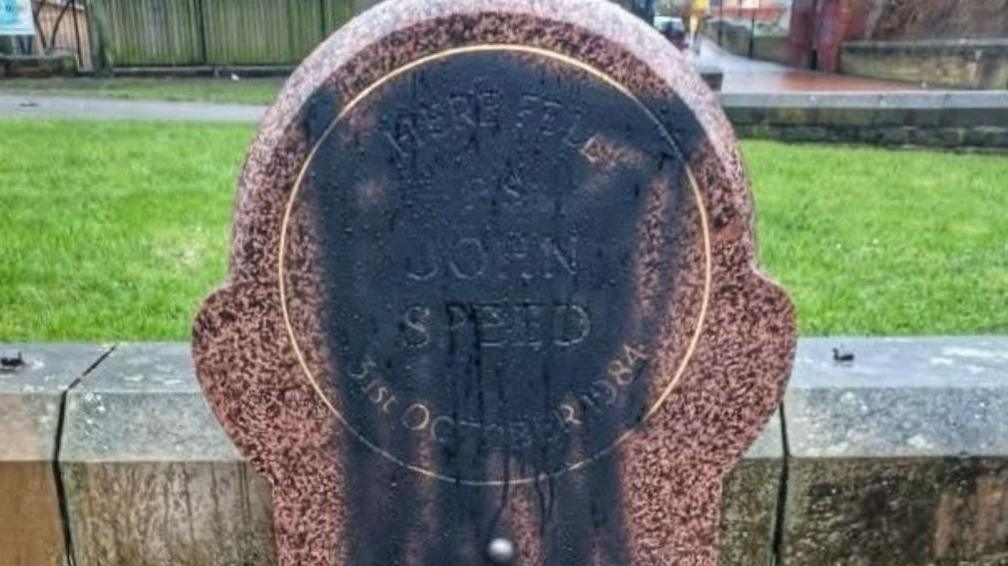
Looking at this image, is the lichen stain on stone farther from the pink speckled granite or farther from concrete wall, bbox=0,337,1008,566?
the pink speckled granite

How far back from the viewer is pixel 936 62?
612 inches

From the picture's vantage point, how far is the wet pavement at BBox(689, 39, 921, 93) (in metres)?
14.8

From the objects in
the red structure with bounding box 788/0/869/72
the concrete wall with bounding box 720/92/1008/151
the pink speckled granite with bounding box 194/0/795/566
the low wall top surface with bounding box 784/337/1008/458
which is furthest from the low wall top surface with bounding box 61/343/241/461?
the red structure with bounding box 788/0/869/72

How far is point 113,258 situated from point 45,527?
2.50 metres

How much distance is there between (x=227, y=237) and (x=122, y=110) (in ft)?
28.3

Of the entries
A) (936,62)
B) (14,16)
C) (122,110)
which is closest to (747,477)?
(122,110)

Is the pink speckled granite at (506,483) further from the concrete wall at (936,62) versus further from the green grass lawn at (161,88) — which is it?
the concrete wall at (936,62)

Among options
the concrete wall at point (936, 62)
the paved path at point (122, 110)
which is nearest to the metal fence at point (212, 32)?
the paved path at point (122, 110)

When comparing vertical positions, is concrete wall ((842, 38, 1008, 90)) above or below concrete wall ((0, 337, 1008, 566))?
below

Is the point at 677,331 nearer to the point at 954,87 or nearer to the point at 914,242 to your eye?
the point at 914,242

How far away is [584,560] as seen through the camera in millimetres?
2240

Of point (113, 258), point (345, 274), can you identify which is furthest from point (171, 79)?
point (345, 274)

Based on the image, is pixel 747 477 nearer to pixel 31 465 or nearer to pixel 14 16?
pixel 31 465

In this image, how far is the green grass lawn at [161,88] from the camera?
14909 mm
